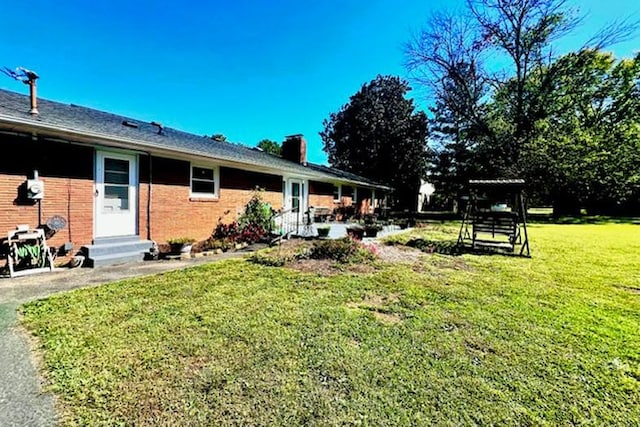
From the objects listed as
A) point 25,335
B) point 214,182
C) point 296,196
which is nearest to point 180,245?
point 214,182

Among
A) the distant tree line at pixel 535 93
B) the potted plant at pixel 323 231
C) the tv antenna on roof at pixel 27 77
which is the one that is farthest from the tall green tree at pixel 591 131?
the tv antenna on roof at pixel 27 77

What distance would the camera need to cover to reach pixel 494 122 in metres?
24.7

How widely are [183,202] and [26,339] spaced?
595 cm

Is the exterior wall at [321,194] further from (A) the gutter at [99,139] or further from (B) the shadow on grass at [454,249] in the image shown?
(B) the shadow on grass at [454,249]

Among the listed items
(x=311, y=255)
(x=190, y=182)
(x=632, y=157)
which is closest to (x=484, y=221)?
(x=311, y=255)

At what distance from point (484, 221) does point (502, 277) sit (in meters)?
4.45

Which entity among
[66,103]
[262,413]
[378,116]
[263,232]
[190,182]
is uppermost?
[378,116]

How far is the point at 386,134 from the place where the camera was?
89.3 feet

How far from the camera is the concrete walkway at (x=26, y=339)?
6.93 ft

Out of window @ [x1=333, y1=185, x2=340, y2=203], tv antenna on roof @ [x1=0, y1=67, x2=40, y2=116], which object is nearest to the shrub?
tv antenna on roof @ [x1=0, y1=67, x2=40, y2=116]

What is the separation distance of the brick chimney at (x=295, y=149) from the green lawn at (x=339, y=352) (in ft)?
42.6

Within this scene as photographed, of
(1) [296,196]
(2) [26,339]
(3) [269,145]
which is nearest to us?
(2) [26,339]

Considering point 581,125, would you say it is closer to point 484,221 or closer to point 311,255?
point 484,221

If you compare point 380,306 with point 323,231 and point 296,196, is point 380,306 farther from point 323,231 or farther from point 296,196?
point 296,196
